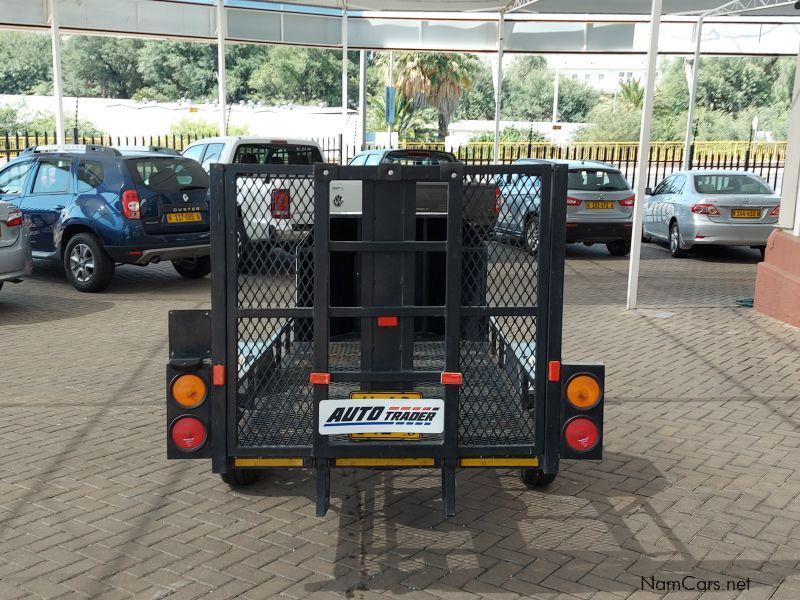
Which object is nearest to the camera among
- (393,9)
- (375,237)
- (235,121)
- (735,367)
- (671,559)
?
(375,237)

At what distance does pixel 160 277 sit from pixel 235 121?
46.7 meters

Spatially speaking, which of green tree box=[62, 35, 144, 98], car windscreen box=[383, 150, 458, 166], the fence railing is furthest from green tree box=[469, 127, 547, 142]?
car windscreen box=[383, 150, 458, 166]

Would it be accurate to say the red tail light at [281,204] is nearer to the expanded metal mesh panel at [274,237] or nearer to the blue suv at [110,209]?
the expanded metal mesh panel at [274,237]

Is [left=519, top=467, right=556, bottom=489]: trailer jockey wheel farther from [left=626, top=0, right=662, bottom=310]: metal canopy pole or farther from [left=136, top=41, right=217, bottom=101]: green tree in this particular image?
[left=136, top=41, right=217, bottom=101]: green tree

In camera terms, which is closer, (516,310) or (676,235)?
(516,310)

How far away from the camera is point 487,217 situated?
3.79m

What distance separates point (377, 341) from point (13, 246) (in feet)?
24.7

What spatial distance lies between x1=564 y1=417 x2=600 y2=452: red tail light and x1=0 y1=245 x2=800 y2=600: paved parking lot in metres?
0.56

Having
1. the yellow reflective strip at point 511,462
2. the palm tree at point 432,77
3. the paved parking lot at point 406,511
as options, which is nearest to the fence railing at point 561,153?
the palm tree at point 432,77

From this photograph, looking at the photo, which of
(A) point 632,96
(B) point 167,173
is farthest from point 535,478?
(A) point 632,96

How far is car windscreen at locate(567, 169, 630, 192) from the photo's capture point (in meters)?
15.0

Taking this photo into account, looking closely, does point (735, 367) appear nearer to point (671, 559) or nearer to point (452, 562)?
point (671, 559)

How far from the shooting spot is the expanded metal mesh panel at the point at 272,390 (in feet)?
12.9

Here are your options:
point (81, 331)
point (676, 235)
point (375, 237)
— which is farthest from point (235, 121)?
point (375, 237)
